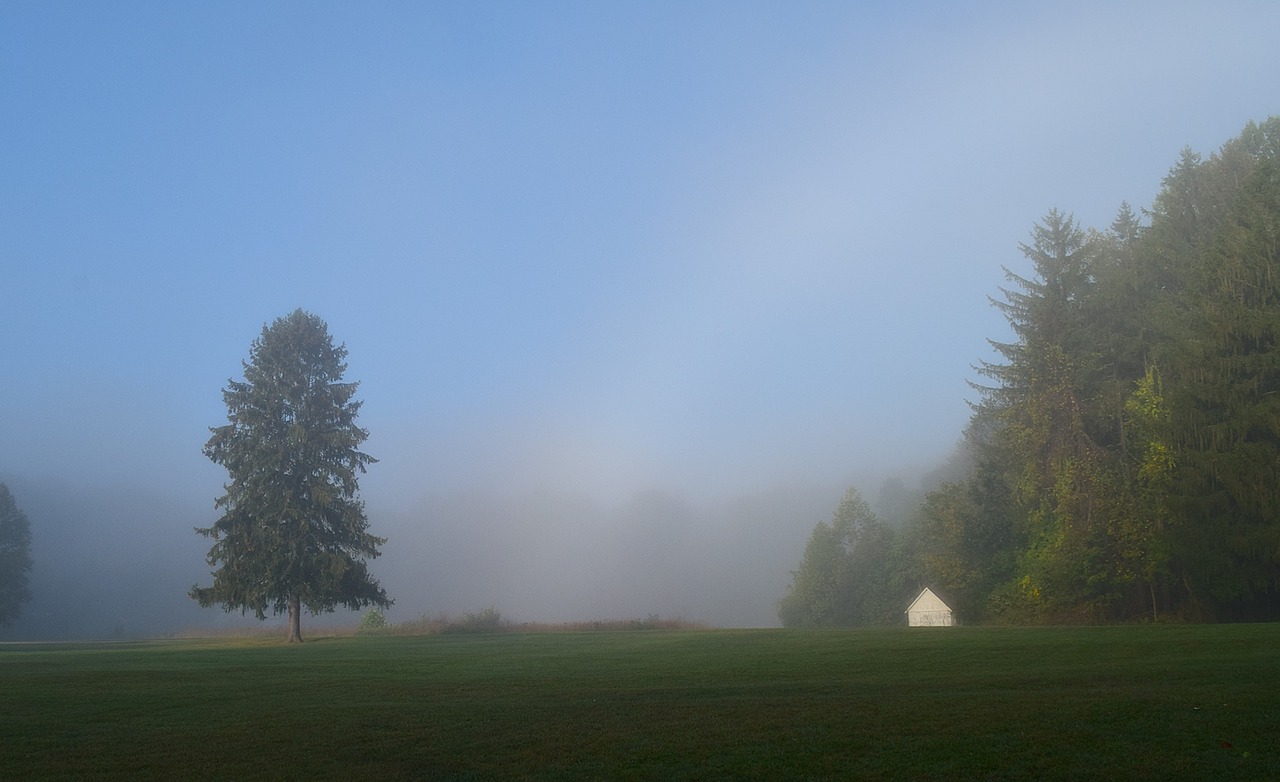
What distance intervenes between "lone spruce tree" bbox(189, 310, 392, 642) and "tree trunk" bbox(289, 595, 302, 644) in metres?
0.06

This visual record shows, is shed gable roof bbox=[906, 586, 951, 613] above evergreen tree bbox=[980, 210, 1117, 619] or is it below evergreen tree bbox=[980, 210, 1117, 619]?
below

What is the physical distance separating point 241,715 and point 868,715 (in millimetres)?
10371

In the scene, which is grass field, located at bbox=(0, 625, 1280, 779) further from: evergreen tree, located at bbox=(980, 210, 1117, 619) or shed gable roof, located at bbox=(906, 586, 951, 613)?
shed gable roof, located at bbox=(906, 586, 951, 613)

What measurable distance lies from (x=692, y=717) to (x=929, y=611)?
2537 inches

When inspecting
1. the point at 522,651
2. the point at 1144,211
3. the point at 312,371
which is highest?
the point at 1144,211

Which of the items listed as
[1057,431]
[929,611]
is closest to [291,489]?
[1057,431]

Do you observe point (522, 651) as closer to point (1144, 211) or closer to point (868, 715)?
point (868, 715)

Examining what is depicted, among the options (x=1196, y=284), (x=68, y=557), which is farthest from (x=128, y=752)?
(x=68, y=557)

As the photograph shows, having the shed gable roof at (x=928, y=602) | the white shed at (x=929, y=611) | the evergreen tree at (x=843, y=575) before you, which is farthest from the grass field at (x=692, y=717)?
the evergreen tree at (x=843, y=575)

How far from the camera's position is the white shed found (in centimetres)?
7038

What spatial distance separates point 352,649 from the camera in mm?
Answer: 33906

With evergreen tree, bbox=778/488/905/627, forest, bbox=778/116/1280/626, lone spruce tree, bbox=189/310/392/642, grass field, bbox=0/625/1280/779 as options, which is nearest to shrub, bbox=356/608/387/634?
lone spruce tree, bbox=189/310/392/642

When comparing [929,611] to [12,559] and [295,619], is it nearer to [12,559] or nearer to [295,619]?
[295,619]

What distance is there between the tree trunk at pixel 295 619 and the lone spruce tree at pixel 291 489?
55 mm
